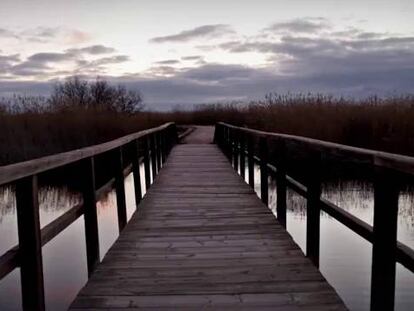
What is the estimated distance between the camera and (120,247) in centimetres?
427

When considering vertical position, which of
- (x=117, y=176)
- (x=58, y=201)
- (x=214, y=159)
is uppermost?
(x=117, y=176)

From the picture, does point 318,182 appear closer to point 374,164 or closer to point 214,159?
point 374,164

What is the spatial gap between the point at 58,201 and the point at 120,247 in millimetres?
7904

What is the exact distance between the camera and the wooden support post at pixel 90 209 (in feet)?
11.7

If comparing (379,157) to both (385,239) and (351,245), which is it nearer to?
(385,239)

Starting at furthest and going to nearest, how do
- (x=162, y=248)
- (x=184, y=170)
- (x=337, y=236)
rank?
1. (x=184, y=170)
2. (x=337, y=236)
3. (x=162, y=248)

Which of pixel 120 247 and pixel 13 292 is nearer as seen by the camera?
pixel 120 247

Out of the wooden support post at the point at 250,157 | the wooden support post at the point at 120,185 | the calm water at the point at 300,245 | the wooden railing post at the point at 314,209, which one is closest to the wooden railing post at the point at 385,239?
the wooden railing post at the point at 314,209

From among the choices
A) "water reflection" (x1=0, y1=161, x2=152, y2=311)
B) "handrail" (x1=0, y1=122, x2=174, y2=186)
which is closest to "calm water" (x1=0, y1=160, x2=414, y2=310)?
"water reflection" (x1=0, y1=161, x2=152, y2=311)

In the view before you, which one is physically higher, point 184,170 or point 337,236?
point 184,170

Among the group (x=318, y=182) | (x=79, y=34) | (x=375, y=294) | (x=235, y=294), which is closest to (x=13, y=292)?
(x=235, y=294)

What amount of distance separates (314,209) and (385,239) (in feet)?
4.50

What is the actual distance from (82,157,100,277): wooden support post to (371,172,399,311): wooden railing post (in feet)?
6.51

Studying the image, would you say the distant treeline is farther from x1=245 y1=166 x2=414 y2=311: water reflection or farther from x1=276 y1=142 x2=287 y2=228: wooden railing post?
x1=276 y1=142 x2=287 y2=228: wooden railing post
